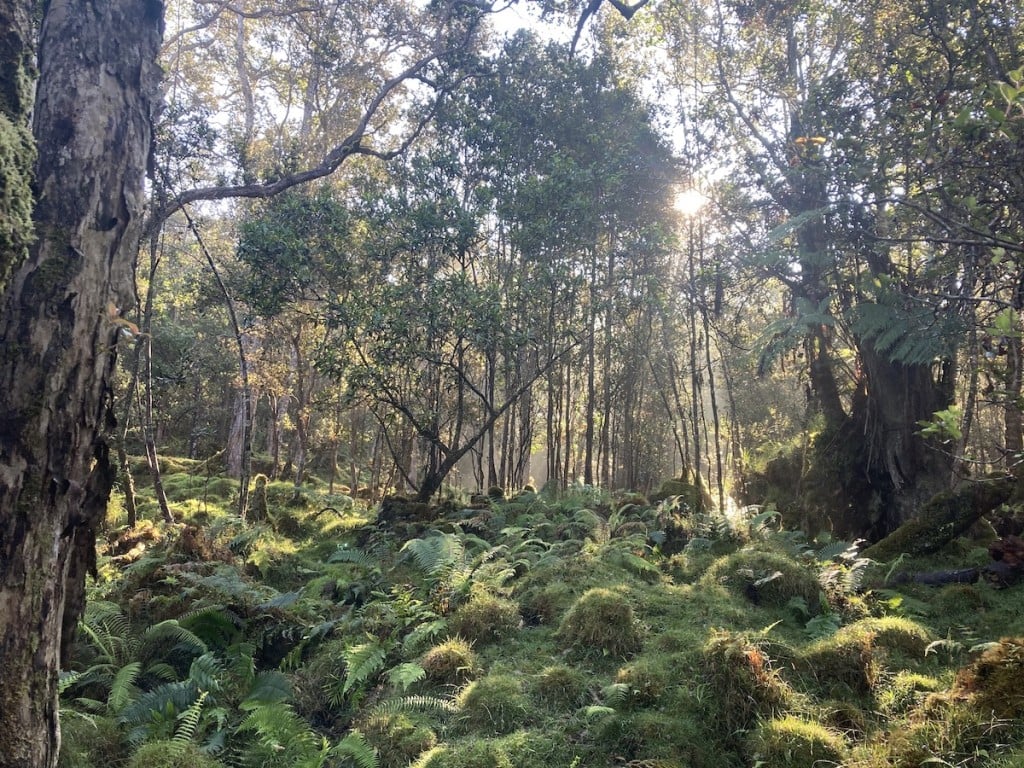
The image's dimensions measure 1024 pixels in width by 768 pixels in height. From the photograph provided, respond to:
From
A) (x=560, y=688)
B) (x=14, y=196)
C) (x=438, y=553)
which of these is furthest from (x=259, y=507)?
(x=14, y=196)

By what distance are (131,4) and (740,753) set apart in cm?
570

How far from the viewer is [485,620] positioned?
5.85 metres

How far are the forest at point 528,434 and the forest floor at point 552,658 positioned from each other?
4 cm

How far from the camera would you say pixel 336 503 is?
13.3m

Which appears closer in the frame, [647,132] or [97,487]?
[97,487]

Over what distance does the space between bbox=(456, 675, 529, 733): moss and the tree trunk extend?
103 inches

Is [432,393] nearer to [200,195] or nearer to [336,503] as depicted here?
[336,503]

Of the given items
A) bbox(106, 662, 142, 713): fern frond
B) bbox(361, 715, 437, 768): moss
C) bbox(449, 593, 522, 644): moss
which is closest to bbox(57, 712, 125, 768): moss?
bbox(106, 662, 142, 713): fern frond

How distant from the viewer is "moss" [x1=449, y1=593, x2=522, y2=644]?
5773 mm

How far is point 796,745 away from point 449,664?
2707 millimetres

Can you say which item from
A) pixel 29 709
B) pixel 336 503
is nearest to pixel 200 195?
pixel 29 709

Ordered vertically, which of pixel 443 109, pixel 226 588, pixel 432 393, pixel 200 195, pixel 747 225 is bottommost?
pixel 226 588

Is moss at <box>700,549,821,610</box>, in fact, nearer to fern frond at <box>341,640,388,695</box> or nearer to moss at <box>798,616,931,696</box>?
moss at <box>798,616,931,696</box>

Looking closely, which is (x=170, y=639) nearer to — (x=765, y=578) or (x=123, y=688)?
(x=123, y=688)
